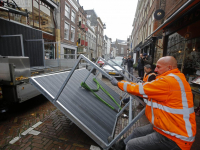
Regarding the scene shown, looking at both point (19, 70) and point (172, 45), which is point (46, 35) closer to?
point (19, 70)

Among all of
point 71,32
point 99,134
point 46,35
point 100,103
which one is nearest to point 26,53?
point 46,35

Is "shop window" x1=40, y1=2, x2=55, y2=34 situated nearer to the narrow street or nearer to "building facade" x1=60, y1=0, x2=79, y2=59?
"building facade" x1=60, y1=0, x2=79, y2=59

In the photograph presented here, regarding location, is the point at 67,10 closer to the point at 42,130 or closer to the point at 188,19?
the point at 188,19

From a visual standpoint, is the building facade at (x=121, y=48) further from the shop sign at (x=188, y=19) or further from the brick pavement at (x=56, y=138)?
the brick pavement at (x=56, y=138)

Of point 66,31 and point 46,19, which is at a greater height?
point 66,31

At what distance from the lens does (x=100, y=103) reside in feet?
10.6

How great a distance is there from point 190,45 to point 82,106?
5.88 m

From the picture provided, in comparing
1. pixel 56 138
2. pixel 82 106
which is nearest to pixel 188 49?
pixel 82 106

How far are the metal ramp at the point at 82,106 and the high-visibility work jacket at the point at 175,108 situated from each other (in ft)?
1.67

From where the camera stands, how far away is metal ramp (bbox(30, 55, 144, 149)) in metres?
2.11

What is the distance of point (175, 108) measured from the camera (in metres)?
1.31

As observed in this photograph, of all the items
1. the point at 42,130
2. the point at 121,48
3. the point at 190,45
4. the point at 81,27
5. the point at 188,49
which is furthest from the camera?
the point at 121,48

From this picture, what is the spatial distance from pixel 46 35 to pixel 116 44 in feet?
287

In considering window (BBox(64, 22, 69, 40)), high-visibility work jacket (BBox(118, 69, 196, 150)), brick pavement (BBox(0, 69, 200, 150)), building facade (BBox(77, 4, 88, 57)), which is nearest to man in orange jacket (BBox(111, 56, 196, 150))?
high-visibility work jacket (BBox(118, 69, 196, 150))
